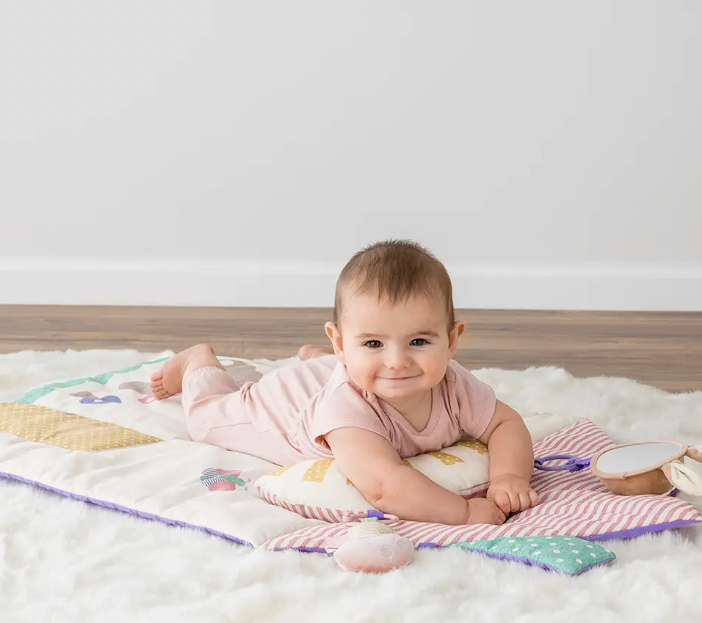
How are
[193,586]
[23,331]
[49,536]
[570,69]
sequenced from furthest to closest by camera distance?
[570,69] < [23,331] < [49,536] < [193,586]

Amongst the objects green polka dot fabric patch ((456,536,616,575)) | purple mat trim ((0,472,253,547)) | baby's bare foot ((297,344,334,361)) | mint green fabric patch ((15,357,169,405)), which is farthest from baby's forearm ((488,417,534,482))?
mint green fabric patch ((15,357,169,405))

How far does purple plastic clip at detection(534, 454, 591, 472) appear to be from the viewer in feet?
4.79

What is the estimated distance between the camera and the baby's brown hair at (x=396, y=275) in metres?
1.29

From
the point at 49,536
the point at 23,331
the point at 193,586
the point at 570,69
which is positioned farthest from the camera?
the point at 570,69

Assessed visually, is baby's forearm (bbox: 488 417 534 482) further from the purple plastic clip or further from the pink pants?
the pink pants

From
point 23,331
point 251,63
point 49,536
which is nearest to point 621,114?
point 251,63

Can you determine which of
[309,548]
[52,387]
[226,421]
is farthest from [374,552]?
[52,387]

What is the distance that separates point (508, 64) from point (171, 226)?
134cm

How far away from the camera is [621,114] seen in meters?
3.33

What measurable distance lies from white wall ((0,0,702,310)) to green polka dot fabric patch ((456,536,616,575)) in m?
2.32

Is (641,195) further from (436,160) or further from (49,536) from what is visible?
(49,536)

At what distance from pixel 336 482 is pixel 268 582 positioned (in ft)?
0.78

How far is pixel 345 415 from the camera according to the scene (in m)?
1.34

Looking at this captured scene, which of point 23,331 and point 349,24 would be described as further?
point 349,24
